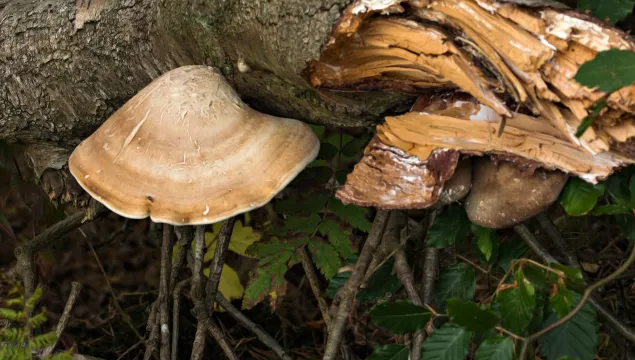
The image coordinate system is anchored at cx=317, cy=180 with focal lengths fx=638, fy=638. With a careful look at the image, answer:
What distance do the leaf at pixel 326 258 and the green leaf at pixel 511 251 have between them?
61cm

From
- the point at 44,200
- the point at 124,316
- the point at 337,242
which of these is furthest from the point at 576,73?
the point at 124,316

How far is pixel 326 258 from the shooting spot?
7.80 ft

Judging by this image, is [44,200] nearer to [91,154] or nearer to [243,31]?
[91,154]

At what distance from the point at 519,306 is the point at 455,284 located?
1.63 feet

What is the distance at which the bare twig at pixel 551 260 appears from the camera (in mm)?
1899

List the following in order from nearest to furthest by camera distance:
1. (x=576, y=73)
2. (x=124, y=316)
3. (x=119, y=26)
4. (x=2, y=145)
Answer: (x=576, y=73)
(x=119, y=26)
(x=2, y=145)
(x=124, y=316)

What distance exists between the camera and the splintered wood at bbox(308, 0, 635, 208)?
1.40 metres

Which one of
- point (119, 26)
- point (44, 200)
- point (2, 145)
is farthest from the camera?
point (44, 200)

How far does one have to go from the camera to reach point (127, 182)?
1.91 meters

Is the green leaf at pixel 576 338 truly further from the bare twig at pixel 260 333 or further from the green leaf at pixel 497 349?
the bare twig at pixel 260 333

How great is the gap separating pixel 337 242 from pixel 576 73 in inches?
49.0

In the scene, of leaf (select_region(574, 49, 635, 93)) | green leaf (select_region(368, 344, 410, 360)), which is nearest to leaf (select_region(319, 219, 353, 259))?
green leaf (select_region(368, 344, 410, 360))

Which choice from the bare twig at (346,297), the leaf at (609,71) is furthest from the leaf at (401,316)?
the leaf at (609,71)

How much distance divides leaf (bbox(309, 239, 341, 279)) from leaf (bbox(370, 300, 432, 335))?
63 centimetres
